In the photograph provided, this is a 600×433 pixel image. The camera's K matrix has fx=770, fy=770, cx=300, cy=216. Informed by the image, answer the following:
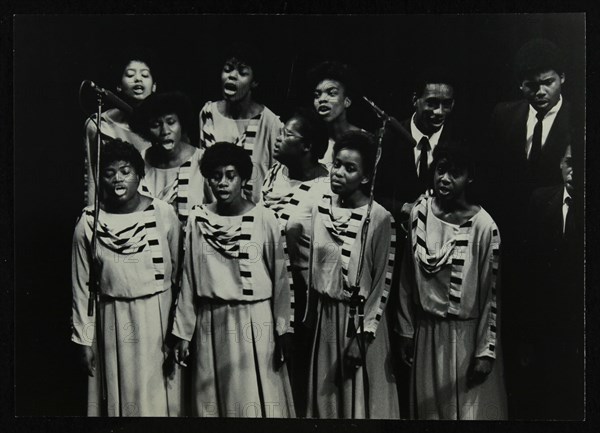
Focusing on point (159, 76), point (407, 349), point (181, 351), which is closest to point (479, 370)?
point (407, 349)

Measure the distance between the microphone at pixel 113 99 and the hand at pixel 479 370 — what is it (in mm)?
1146

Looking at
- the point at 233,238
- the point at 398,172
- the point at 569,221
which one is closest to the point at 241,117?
the point at 233,238

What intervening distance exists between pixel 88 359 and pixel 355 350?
0.72 meters

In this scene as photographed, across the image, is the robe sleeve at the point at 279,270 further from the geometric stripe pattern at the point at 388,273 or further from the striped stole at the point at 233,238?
the geometric stripe pattern at the point at 388,273

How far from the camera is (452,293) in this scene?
6.68ft

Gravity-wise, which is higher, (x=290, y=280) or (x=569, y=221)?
(x=569, y=221)

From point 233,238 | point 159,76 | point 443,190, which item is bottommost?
point 233,238

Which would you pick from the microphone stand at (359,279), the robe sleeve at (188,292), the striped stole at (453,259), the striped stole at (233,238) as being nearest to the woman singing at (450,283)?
the striped stole at (453,259)

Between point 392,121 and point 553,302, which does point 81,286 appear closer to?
point 392,121

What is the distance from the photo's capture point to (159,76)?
2.06 meters

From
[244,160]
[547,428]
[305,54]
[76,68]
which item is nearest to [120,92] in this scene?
[76,68]

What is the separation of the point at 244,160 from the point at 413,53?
53 cm

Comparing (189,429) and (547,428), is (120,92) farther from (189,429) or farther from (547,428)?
(547,428)

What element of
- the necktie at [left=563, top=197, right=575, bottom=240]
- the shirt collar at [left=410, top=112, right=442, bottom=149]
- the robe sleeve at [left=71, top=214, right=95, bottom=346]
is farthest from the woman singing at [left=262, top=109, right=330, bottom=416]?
the necktie at [left=563, top=197, right=575, bottom=240]
